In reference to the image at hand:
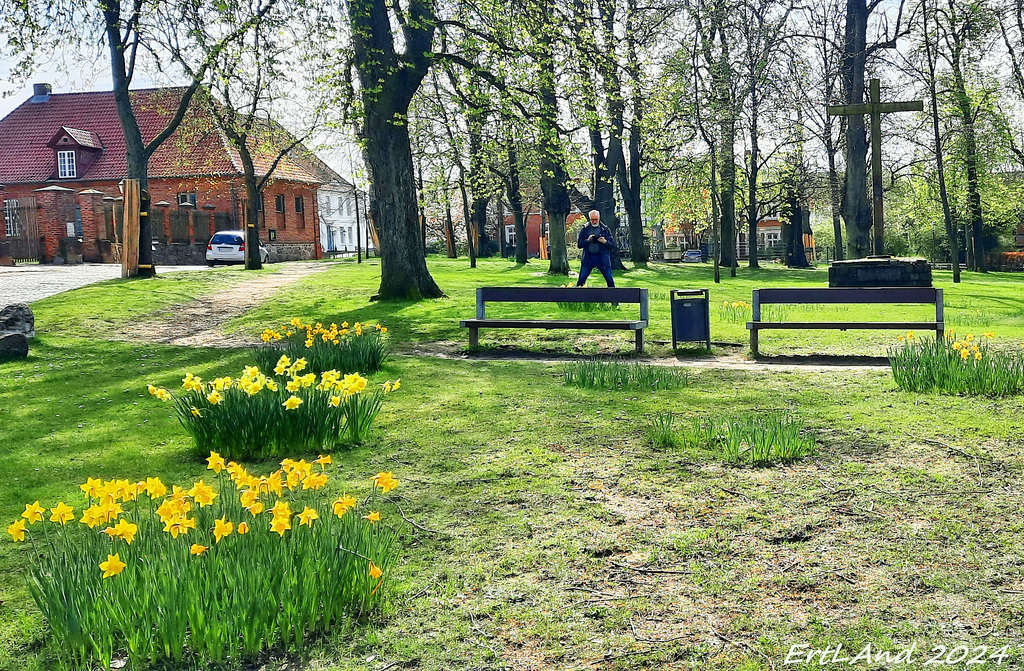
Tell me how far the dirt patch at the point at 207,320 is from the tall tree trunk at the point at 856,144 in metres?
14.3

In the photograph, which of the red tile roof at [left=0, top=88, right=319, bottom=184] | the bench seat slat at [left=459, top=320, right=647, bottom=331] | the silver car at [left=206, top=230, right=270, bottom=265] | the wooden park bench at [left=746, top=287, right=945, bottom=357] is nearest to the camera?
the wooden park bench at [left=746, top=287, right=945, bottom=357]

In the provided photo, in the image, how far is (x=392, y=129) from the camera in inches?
649

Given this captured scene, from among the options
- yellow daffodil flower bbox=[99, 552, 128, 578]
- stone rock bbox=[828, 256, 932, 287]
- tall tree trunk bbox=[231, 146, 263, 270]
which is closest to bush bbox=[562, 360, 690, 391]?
yellow daffodil flower bbox=[99, 552, 128, 578]

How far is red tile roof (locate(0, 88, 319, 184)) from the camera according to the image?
4416 cm

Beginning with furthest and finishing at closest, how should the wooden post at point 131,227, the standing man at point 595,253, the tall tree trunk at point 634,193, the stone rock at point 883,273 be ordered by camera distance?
the tall tree trunk at point 634,193 → the wooden post at point 131,227 → the standing man at point 595,253 → the stone rock at point 883,273

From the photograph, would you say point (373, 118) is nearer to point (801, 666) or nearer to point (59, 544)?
point (59, 544)

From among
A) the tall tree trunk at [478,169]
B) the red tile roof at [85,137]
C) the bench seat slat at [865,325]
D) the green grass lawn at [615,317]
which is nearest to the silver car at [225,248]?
the tall tree trunk at [478,169]

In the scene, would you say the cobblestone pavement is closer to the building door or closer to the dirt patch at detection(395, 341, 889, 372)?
the dirt patch at detection(395, 341, 889, 372)

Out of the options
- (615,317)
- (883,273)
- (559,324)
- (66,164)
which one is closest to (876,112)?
(883,273)

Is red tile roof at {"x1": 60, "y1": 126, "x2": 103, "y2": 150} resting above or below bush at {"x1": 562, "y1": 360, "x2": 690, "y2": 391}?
above

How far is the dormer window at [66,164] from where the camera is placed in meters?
45.0

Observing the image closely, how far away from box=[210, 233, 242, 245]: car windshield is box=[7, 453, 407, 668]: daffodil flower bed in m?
35.2

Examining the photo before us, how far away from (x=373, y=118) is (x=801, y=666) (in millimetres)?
14650

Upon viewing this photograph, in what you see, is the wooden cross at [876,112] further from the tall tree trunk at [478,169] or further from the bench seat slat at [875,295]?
the tall tree trunk at [478,169]
